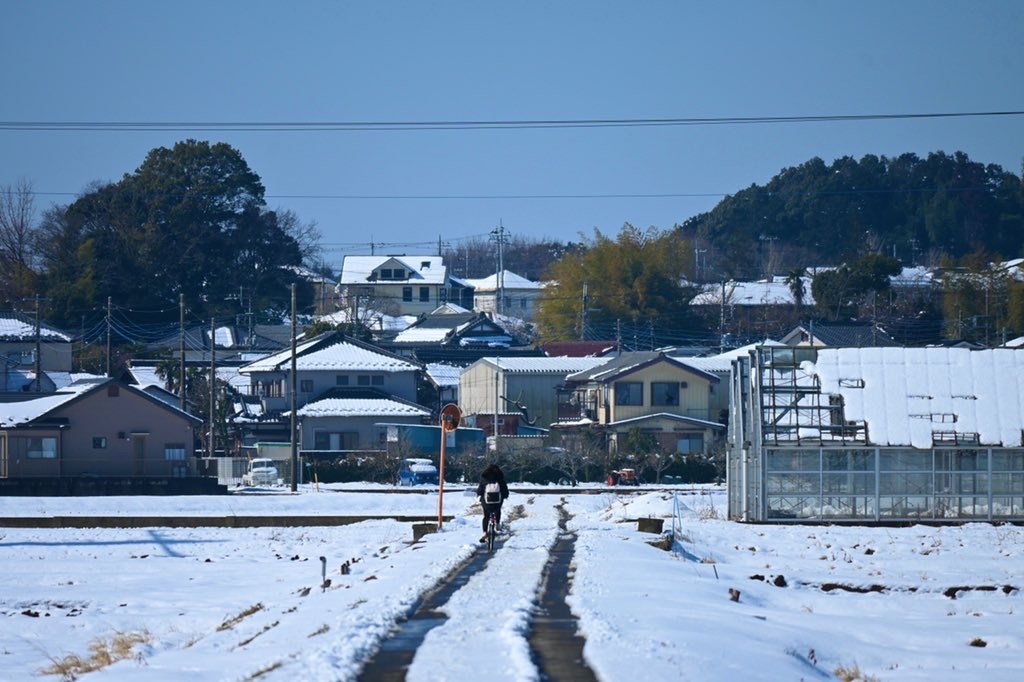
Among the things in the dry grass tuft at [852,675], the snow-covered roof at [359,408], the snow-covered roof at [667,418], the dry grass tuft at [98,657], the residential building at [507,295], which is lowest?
the dry grass tuft at [98,657]

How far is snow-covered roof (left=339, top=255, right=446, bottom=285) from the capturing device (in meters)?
110

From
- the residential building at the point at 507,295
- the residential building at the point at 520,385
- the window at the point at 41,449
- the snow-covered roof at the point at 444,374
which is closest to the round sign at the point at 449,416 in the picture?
the window at the point at 41,449

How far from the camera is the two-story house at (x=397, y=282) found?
357ft

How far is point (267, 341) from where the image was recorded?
82.3 m

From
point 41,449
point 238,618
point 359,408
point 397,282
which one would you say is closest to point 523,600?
point 238,618

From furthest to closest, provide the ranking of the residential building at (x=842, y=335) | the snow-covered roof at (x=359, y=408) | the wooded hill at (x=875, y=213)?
1. the wooded hill at (x=875, y=213)
2. the residential building at (x=842, y=335)
3. the snow-covered roof at (x=359, y=408)

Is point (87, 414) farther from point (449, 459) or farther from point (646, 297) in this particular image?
point (646, 297)

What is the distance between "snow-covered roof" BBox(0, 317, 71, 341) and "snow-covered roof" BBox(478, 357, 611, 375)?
2386cm

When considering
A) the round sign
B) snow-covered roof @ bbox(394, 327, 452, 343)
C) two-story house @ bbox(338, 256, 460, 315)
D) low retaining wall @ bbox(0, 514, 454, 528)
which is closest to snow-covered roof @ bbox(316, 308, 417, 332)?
snow-covered roof @ bbox(394, 327, 452, 343)

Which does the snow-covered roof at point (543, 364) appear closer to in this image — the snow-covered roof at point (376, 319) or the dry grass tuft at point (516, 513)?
the snow-covered roof at point (376, 319)

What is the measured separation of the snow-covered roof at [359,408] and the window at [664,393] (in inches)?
407

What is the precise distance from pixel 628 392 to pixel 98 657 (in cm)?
4655

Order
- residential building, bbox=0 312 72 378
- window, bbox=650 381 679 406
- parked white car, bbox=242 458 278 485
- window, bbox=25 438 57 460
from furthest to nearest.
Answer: residential building, bbox=0 312 72 378 → window, bbox=650 381 679 406 → parked white car, bbox=242 458 278 485 → window, bbox=25 438 57 460

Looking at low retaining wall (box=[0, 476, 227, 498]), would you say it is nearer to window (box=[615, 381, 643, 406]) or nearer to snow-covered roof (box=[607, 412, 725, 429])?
snow-covered roof (box=[607, 412, 725, 429])
